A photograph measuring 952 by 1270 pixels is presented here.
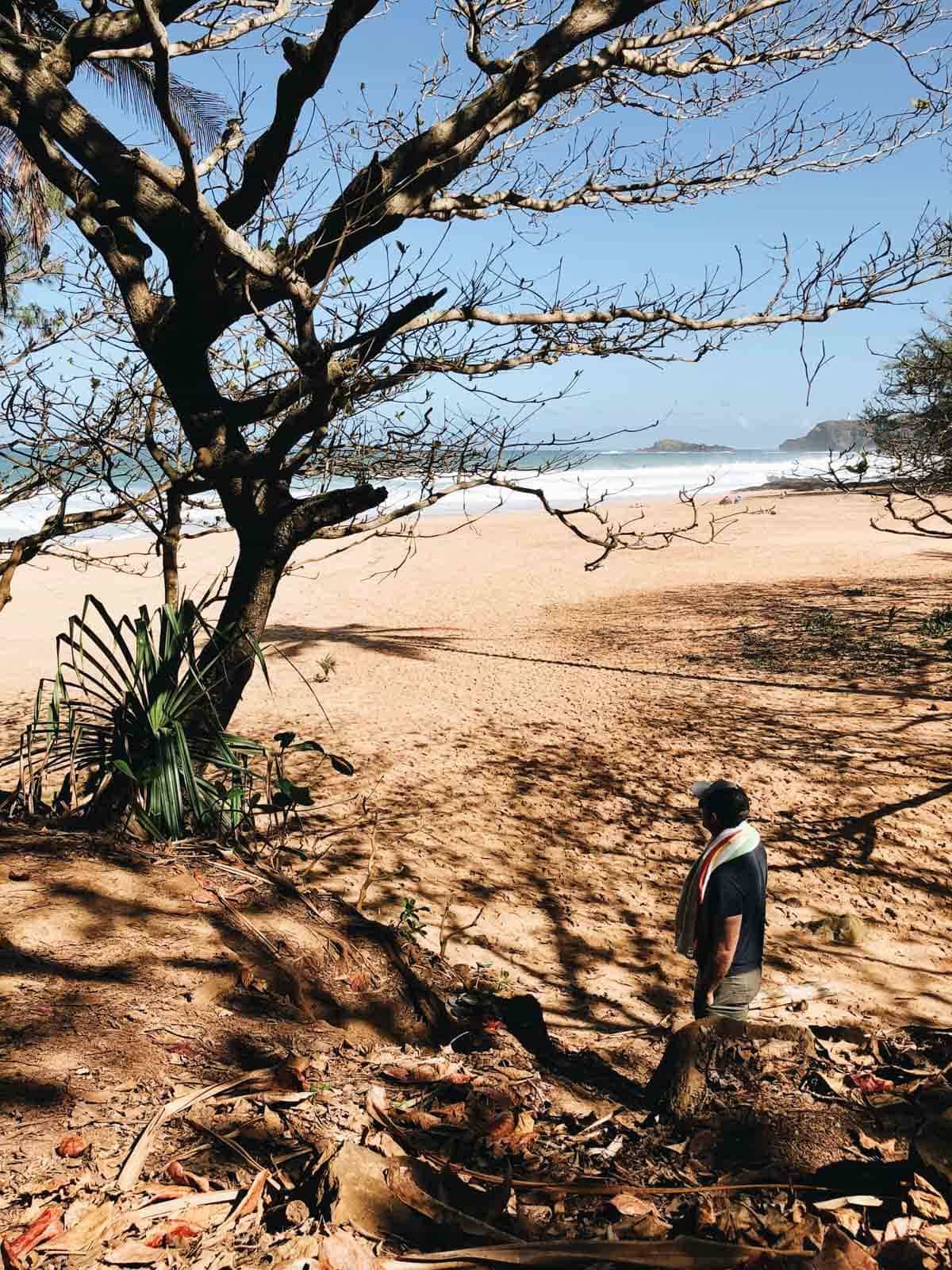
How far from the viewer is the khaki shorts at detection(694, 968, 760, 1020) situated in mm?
3660

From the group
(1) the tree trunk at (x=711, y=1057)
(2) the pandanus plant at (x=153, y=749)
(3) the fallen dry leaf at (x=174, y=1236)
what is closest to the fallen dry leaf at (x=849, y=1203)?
(1) the tree trunk at (x=711, y=1057)

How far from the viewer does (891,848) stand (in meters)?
Result: 6.24

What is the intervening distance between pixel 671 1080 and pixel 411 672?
347 inches

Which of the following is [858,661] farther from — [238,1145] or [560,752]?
[238,1145]

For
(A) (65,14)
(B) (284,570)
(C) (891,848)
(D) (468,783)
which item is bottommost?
(C) (891,848)

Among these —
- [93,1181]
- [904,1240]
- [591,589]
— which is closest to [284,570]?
[93,1181]

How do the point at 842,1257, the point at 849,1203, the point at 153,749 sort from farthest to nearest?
the point at 153,749, the point at 849,1203, the point at 842,1257

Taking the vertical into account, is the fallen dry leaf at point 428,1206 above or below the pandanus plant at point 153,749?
below

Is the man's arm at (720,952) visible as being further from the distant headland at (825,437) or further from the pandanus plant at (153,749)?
the distant headland at (825,437)

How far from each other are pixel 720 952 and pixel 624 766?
439 cm

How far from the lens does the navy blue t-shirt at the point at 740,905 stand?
11.6 ft

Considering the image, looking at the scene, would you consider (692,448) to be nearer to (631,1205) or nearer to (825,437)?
(825,437)

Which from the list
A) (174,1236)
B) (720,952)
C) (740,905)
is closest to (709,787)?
(740,905)

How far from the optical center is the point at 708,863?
11.8ft
